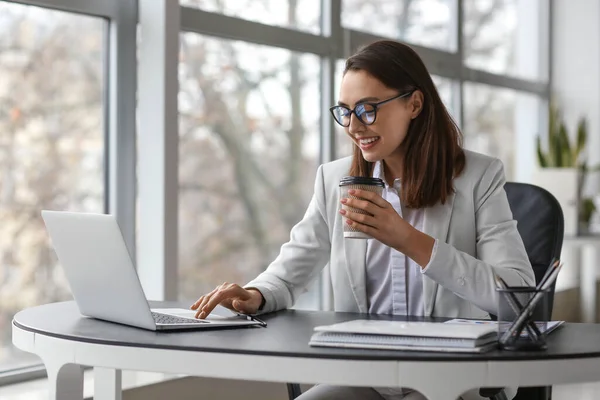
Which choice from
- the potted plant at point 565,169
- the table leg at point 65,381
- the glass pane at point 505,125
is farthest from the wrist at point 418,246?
the glass pane at point 505,125

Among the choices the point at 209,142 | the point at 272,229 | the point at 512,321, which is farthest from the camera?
the point at 272,229

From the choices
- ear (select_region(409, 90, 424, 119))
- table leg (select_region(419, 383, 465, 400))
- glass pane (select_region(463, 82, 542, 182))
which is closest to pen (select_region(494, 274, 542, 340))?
table leg (select_region(419, 383, 465, 400))

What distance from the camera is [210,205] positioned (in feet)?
11.7

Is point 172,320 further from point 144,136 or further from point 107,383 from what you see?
point 144,136

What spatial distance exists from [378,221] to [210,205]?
1.97m

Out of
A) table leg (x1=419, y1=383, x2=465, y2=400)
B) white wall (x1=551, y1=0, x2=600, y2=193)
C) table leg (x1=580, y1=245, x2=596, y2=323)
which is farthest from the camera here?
white wall (x1=551, y1=0, x2=600, y2=193)

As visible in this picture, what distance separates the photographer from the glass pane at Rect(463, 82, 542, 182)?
5.43 metres

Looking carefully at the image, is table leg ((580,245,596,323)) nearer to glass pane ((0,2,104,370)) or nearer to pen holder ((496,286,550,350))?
glass pane ((0,2,104,370))

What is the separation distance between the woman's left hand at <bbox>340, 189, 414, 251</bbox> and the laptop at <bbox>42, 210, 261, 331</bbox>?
0.28 m

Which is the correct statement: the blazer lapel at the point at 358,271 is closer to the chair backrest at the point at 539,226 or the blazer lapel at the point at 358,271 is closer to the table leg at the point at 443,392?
the chair backrest at the point at 539,226

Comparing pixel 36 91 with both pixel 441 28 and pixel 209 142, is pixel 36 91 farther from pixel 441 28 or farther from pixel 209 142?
pixel 441 28

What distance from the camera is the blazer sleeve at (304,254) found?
2113mm

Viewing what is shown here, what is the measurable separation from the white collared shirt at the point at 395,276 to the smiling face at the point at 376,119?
Result: 111 millimetres

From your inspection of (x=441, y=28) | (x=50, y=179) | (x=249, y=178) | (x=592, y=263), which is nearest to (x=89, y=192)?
(x=50, y=179)
